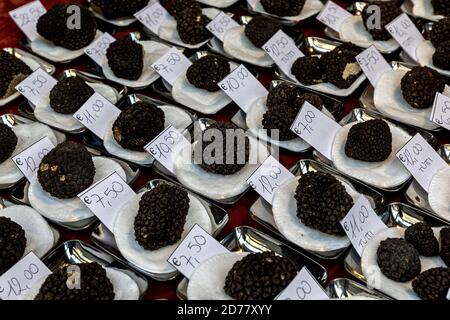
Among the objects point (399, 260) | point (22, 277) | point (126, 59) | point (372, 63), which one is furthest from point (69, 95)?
point (399, 260)

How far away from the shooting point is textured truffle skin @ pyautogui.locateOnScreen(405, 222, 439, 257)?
1251mm

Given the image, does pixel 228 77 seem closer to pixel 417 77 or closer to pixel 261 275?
pixel 417 77

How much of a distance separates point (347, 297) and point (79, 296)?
1.82ft

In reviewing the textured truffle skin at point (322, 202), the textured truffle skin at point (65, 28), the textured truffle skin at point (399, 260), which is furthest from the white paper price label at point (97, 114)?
the textured truffle skin at point (399, 260)

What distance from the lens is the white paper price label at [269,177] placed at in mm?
1419

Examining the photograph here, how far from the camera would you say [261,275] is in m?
1.15

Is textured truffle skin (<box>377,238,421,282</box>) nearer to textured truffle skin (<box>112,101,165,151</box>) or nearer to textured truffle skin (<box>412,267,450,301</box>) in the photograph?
textured truffle skin (<box>412,267,450,301</box>)

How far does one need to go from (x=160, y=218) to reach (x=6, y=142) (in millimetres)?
558

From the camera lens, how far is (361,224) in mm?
1304

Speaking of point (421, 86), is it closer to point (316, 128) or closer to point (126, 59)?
point (316, 128)

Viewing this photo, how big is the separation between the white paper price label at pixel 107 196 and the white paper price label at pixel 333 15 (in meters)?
0.99

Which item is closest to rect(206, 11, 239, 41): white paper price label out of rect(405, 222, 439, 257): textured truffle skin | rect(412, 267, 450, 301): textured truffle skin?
rect(405, 222, 439, 257): textured truffle skin

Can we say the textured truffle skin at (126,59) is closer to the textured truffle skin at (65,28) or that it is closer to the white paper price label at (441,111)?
the textured truffle skin at (65,28)

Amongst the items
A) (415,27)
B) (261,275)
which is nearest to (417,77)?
(415,27)
